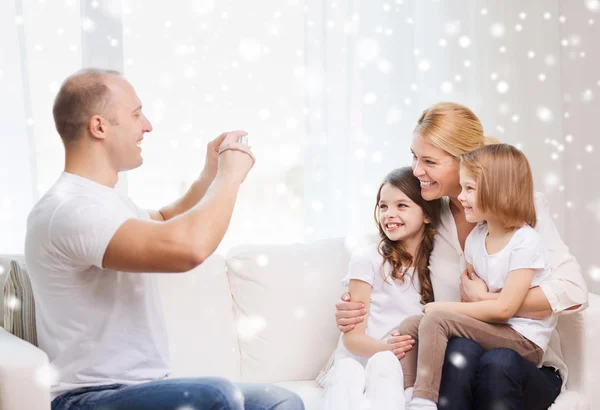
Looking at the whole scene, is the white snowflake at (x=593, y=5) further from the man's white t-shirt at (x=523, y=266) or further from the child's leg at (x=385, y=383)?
the child's leg at (x=385, y=383)

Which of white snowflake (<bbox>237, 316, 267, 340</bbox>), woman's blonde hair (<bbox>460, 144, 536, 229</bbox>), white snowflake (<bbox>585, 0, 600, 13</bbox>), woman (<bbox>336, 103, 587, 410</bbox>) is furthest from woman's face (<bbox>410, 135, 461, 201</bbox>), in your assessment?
white snowflake (<bbox>585, 0, 600, 13</bbox>)

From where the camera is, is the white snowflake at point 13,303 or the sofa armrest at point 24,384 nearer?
the sofa armrest at point 24,384

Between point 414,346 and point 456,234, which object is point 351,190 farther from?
point 414,346

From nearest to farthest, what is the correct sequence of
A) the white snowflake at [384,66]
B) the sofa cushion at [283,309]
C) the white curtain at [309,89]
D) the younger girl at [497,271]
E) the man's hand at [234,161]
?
the man's hand at [234,161], the younger girl at [497,271], the sofa cushion at [283,309], the white curtain at [309,89], the white snowflake at [384,66]

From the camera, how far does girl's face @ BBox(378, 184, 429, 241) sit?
2.07 m

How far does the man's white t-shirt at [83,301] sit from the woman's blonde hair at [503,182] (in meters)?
0.93

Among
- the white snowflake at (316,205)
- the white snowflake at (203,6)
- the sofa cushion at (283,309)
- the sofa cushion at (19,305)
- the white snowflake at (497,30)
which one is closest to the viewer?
the sofa cushion at (19,305)

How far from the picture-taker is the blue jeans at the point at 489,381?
1719 mm

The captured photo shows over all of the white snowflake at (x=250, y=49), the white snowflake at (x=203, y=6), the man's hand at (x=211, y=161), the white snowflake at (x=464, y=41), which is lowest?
the man's hand at (x=211, y=161)

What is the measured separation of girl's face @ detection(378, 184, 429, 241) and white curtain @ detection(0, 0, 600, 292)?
26.1 inches

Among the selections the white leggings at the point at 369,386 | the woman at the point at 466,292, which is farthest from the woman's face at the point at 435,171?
the white leggings at the point at 369,386

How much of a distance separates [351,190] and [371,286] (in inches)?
31.0

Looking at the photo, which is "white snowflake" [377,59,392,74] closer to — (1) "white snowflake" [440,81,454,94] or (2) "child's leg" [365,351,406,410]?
(1) "white snowflake" [440,81,454,94]

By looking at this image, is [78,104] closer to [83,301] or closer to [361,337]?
[83,301]
